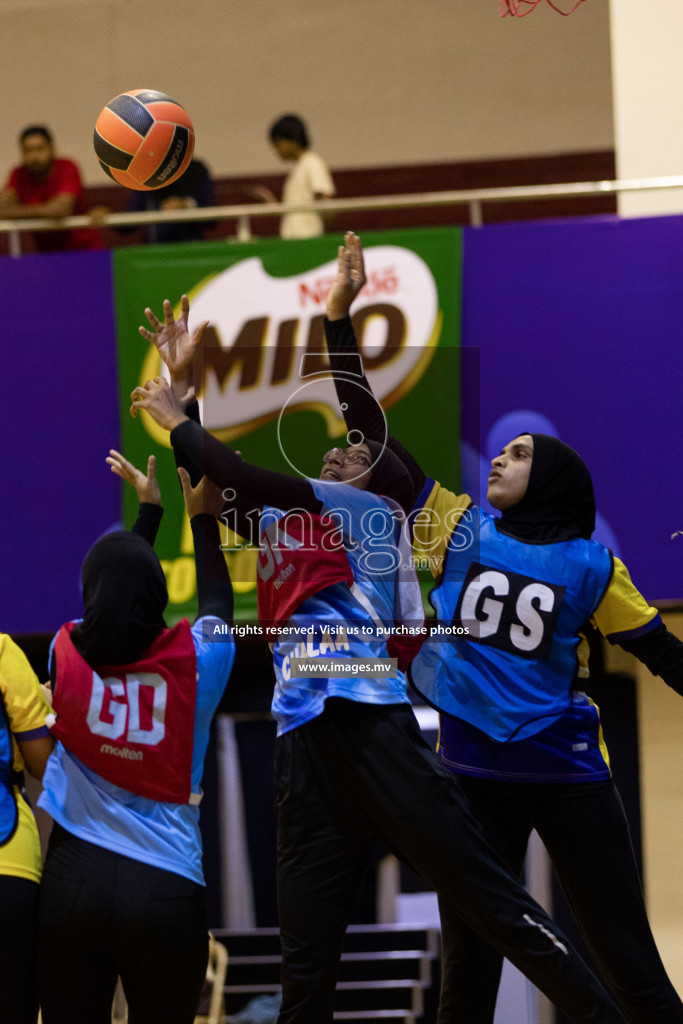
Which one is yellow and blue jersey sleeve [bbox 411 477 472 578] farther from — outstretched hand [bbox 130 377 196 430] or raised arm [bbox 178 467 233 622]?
outstretched hand [bbox 130 377 196 430]

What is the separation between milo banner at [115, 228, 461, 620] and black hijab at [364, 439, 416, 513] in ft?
8.55

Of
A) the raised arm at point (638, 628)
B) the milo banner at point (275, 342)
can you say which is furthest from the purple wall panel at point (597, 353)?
the raised arm at point (638, 628)

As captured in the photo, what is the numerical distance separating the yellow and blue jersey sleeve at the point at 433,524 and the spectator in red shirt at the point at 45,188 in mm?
4298

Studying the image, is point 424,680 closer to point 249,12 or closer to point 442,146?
point 442,146

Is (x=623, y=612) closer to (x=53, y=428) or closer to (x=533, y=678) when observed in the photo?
(x=533, y=678)

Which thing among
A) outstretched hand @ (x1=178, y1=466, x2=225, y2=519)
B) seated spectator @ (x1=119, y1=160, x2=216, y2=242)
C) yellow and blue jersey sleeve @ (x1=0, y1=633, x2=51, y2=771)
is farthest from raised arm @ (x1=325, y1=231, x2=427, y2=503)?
seated spectator @ (x1=119, y1=160, x2=216, y2=242)

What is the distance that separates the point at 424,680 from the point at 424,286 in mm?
3380

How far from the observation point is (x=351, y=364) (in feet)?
12.7

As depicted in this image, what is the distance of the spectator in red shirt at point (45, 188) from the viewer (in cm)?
730

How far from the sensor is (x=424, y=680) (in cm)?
363

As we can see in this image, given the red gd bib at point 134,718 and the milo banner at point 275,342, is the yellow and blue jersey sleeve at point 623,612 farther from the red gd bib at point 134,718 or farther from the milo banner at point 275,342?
the milo banner at point 275,342

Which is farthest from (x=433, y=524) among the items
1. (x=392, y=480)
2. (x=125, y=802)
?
(x=125, y=802)

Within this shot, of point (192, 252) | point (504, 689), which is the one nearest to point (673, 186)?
point (192, 252)

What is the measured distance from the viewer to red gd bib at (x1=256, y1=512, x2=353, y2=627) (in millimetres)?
3285
